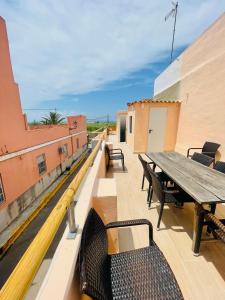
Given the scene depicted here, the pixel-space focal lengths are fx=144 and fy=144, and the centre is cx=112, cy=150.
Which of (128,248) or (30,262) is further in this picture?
(128,248)

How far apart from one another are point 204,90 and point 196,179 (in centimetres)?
373

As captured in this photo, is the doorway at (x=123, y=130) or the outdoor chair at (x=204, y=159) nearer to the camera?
the outdoor chair at (x=204, y=159)

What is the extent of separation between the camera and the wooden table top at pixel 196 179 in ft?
4.84

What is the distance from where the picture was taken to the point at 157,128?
6023 mm

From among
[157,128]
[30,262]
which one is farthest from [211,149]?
[30,262]

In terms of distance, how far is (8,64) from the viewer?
547 centimetres

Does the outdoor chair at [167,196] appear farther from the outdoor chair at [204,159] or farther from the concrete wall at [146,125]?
the concrete wall at [146,125]

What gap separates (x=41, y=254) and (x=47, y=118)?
17.9m

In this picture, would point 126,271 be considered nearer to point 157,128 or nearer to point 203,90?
point 203,90

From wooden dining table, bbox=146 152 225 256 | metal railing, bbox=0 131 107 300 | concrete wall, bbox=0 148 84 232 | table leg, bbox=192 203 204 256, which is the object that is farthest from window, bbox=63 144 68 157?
metal railing, bbox=0 131 107 300

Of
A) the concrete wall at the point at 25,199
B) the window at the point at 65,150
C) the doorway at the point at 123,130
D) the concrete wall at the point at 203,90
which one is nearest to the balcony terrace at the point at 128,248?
the concrete wall at the point at 203,90

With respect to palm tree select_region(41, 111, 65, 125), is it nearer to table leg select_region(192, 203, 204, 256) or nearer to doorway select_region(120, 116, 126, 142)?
doorway select_region(120, 116, 126, 142)

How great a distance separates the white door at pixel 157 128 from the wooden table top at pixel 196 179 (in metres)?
3.43

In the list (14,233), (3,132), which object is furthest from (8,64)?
(14,233)
